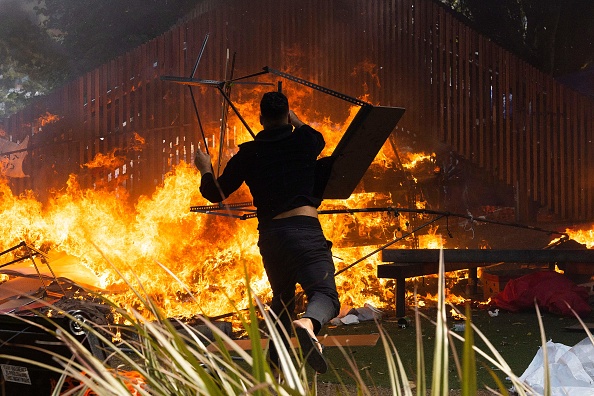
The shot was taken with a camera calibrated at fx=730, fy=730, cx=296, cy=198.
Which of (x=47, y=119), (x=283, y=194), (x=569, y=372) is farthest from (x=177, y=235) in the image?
(x=569, y=372)

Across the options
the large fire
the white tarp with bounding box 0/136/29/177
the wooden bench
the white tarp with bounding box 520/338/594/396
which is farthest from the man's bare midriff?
the white tarp with bounding box 0/136/29/177

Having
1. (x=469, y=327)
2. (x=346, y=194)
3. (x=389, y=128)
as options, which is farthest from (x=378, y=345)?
(x=469, y=327)

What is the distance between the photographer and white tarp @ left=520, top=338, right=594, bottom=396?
4.25 m

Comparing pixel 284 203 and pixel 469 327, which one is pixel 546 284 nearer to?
pixel 284 203

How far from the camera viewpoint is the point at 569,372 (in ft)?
14.5

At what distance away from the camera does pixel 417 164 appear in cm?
1203

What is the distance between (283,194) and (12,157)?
7.94m

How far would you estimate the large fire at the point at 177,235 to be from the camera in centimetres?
938

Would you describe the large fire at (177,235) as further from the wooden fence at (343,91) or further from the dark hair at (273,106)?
the dark hair at (273,106)

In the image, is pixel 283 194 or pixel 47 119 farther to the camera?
pixel 47 119

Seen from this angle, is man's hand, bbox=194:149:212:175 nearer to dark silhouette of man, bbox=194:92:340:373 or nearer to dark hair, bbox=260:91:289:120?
dark silhouette of man, bbox=194:92:340:373

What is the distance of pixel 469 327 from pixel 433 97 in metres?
9.97

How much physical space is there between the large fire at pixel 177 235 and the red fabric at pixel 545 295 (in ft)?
5.09

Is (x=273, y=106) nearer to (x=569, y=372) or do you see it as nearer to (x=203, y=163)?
(x=203, y=163)
